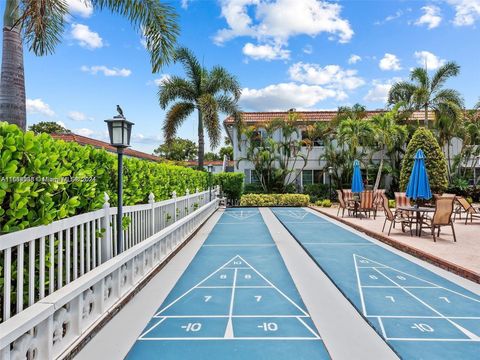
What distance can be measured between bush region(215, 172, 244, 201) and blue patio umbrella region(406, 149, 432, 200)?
1293cm

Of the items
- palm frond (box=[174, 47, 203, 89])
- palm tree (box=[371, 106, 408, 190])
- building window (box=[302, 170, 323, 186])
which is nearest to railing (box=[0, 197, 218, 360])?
palm frond (box=[174, 47, 203, 89])

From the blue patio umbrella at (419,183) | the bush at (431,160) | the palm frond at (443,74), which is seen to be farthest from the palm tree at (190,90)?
the palm frond at (443,74)

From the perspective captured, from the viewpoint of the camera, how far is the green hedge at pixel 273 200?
20922mm

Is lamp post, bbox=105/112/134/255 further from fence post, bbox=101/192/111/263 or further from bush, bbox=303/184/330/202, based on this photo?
bush, bbox=303/184/330/202

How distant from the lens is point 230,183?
21.5m

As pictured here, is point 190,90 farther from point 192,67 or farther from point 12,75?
point 12,75

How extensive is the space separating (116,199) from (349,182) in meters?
20.7

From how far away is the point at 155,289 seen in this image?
503 centimetres

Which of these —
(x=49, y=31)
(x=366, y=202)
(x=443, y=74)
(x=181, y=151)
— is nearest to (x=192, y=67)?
(x=49, y=31)

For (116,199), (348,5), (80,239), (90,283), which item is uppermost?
(348,5)

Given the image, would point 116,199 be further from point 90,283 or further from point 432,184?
point 432,184

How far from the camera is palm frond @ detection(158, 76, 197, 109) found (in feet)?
58.9

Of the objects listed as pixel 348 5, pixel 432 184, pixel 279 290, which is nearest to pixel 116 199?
pixel 279 290

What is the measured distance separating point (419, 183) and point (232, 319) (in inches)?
332
